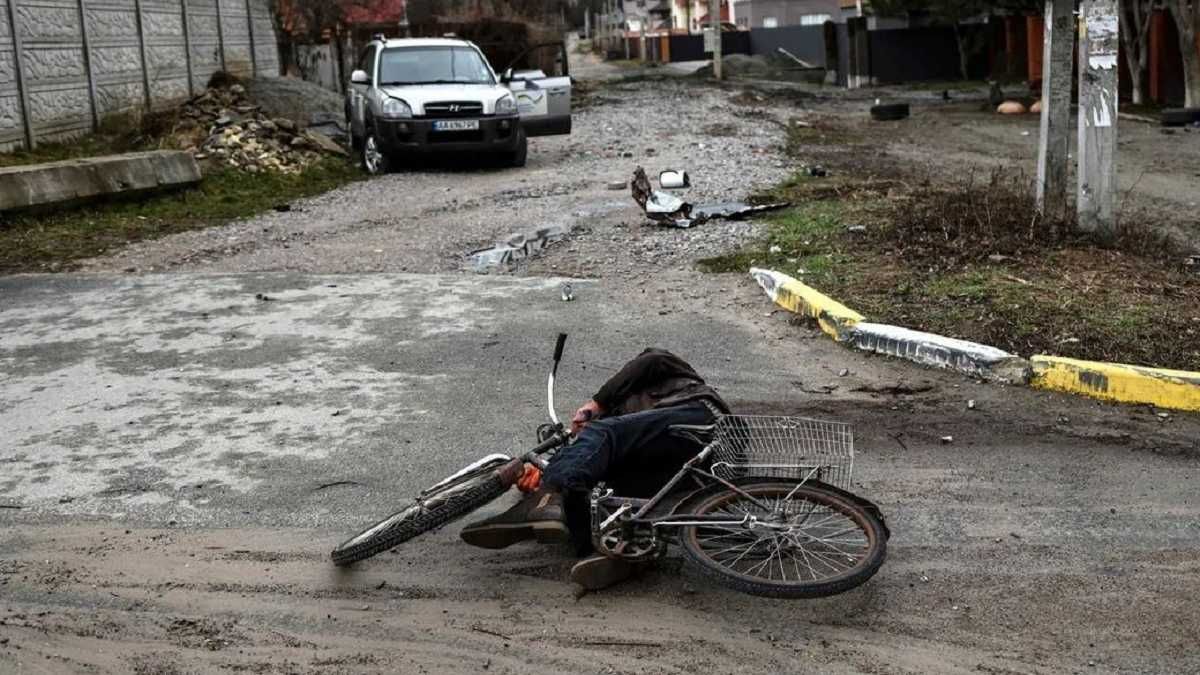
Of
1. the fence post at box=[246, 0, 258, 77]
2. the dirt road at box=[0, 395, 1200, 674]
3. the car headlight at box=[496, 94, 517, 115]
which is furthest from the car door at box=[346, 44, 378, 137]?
the dirt road at box=[0, 395, 1200, 674]

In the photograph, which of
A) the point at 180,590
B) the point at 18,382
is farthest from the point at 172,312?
the point at 180,590

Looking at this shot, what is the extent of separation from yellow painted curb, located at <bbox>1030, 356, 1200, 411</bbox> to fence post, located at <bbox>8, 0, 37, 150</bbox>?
13738 mm

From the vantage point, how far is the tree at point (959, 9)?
32938 mm

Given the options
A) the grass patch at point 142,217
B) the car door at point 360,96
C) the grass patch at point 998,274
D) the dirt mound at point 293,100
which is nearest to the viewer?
the grass patch at point 998,274

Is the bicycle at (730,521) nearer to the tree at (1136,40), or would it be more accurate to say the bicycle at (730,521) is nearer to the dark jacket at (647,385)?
the dark jacket at (647,385)

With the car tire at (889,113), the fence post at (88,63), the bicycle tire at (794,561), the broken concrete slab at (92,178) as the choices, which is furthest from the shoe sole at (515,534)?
the car tire at (889,113)

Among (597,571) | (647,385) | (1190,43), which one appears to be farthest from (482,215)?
(1190,43)

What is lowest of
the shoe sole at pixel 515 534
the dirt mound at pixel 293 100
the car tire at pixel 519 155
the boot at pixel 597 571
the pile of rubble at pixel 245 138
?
the boot at pixel 597 571

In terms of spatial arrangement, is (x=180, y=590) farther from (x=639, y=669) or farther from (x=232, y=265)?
(x=232, y=265)

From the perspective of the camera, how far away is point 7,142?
50.4 ft

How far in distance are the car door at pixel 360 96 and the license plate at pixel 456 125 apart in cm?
152

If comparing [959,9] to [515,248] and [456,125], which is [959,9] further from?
[515,248]

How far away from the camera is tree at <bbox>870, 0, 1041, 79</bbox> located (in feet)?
108

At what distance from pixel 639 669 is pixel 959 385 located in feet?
11.2
